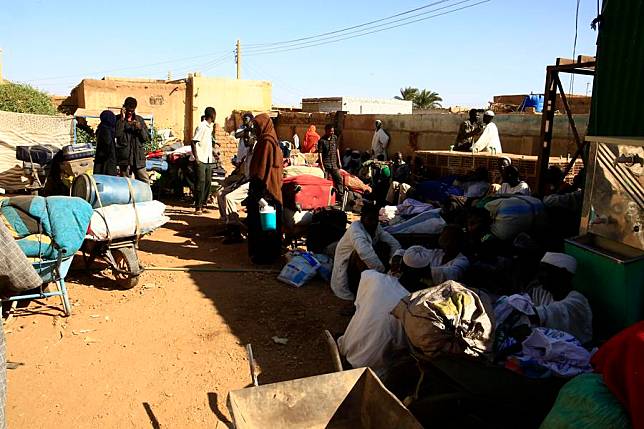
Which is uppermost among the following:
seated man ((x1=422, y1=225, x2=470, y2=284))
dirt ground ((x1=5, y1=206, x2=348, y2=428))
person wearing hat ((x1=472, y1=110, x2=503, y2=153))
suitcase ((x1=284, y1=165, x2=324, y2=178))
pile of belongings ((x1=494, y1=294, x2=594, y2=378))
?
person wearing hat ((x1=472, y1=110, x2=503, y2=153))

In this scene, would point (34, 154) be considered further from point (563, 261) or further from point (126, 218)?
point (563, 261)

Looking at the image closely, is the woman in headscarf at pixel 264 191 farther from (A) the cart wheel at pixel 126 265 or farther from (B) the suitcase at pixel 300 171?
(B) the suitcase at pixel 300 171

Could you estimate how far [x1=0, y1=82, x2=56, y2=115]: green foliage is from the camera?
55.1 feet

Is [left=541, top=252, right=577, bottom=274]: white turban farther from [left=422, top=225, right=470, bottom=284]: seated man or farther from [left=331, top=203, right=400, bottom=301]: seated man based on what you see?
[left=331, top=203, right=400, bottom=301]: seated man

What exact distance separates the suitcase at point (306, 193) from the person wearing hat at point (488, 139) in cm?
363

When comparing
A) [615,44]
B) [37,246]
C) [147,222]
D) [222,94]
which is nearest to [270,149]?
[147,222]

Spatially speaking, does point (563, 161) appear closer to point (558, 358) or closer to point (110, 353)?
point (558, 358)

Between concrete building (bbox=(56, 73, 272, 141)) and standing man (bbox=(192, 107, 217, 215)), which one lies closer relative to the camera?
standing man (bbox=(192, 107, 217, 215))

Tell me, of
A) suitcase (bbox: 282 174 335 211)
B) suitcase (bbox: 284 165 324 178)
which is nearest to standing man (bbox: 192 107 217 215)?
suitcase (bbox: 284 165 324 178)

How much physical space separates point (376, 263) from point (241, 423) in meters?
2.87

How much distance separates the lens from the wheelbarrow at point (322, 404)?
246 cm

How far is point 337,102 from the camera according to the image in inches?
898

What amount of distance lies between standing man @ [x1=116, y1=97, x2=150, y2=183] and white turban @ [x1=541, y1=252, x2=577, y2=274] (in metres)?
6.50

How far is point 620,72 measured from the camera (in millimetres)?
4543
